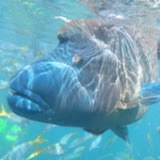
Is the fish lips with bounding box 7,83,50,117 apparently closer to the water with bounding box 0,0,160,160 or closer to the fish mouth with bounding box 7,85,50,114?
the fish mouth with bounding box 7,85,50,114

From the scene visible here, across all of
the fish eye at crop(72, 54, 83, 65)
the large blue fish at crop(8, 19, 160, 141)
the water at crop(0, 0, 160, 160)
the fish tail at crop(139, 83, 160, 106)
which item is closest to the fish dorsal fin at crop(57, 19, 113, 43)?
the large blue fish at crop(8, 19, 160, 141)

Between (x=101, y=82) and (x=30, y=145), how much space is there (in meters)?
8.25

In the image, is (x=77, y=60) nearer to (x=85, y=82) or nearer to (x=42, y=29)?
(x=85, y=82)

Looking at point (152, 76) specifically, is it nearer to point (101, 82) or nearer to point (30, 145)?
point (101, 82)

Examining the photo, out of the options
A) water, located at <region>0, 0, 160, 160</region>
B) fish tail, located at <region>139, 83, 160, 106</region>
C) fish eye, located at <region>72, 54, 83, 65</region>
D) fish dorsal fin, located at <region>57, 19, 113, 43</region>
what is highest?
fish dorsal fin, located at <region>57, 19, 113, 43</region>

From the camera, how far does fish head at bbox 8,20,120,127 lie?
1778 millimetres

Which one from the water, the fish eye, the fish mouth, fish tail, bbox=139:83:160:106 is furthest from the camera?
the water

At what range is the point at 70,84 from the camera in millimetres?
1984

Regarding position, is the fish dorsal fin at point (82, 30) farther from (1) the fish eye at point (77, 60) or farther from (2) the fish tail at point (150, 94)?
(2) the fish tail at point (150, 94)

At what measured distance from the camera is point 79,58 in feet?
7.02

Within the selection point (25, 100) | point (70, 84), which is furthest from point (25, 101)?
point (70, 84)

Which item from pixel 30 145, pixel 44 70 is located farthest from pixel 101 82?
pixel 30 145

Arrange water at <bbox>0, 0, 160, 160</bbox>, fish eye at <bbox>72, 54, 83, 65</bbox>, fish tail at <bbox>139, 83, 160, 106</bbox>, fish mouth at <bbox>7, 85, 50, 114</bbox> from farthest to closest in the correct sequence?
water at <bbox>0, 0, 160, 160</bbox> < fish tail at <bbox>139, 83, 160, 106</bbox> < fish eye at <bbox>72, 54, 83, 65</bbox> < fish mouth at <bbox>7, 85, 50, 114</bbox>

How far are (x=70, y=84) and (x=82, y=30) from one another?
885mm
